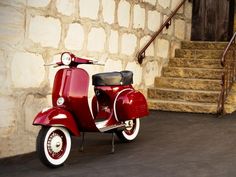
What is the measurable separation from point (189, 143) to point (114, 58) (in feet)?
6.11

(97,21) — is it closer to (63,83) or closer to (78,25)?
(78,25)

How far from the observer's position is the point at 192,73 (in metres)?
7.48

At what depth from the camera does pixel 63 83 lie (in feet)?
11.9

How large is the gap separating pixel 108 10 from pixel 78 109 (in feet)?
7.60

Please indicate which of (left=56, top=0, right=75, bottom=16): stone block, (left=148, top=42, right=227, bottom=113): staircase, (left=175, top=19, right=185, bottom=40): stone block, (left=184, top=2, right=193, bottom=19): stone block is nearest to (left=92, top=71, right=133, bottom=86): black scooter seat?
(left=56, top=0, right=75, bottom=16): stone block

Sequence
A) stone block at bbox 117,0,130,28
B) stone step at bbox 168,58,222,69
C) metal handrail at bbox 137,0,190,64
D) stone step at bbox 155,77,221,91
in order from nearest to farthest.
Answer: stone block at bbox 117,0,130,28 → metal handrail at bbox 137,0,190,64 → stone step at bbox 155,77,221,91 → stone step at bbox 168,58,222,69

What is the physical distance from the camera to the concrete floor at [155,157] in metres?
3.34

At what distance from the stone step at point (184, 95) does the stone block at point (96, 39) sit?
1.86m

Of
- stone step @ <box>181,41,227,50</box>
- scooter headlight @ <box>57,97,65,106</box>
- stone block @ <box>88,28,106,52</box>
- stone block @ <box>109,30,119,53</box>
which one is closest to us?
scooter headlight @ <box>57,97,65,106</box>

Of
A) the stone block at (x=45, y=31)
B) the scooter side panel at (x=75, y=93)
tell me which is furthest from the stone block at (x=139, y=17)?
the scooter side panel at (x=75, y=93)

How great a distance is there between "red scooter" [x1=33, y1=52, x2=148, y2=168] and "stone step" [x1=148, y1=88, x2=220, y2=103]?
2569mm

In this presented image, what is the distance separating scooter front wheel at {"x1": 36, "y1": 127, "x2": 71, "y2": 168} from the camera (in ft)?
11.0

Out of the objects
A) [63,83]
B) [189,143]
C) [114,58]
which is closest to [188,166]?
[189,143]

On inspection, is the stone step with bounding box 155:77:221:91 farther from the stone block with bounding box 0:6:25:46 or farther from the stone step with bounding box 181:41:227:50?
the stone block with bounding box 0:6:25:46
